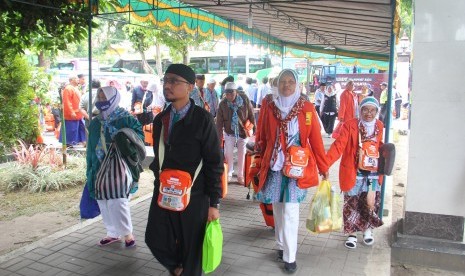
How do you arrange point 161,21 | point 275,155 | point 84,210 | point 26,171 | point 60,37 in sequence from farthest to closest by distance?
point 161,21
point 26,171
point 60,37
point 84,210
point 275,155

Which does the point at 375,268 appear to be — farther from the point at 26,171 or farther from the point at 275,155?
the point at 26,171

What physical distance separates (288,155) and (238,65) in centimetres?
2035

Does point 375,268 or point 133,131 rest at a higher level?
point 133,131

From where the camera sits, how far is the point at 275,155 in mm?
3570

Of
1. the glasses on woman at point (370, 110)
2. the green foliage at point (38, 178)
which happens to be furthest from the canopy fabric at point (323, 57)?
the glasses on woman at point (370, 110)

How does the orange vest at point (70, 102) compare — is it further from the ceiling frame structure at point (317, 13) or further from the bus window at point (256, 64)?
the bus window at point (256, 64)

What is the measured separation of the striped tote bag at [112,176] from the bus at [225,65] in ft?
62.4

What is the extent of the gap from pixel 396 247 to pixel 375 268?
58 centimetres

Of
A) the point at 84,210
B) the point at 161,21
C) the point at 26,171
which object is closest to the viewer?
the point at 84,210

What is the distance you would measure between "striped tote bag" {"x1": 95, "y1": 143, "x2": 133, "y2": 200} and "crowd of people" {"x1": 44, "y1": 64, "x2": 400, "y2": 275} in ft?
0.16

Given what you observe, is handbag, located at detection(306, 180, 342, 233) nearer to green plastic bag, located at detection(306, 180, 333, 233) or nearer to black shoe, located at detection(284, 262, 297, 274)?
green plastic bag, located at detection(306, 180, 333, 233)

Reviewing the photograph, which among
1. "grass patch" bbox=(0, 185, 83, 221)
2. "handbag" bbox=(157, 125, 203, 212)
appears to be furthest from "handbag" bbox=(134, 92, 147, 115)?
"handbag" bbox=(157, 125, 203, 212)

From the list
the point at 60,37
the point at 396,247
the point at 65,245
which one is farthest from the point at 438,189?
the point at 60,37

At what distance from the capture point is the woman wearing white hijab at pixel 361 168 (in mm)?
4008
